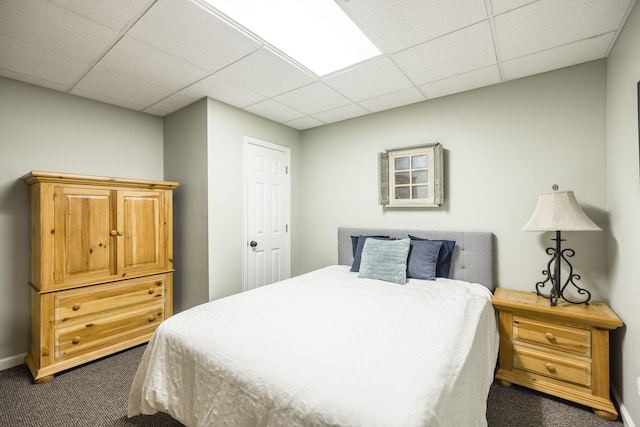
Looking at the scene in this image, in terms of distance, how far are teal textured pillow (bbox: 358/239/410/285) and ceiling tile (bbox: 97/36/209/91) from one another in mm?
2186

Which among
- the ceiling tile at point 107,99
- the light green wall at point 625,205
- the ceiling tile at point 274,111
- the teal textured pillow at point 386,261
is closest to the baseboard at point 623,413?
the light green wall at point 625,205

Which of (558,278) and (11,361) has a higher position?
(558,278)

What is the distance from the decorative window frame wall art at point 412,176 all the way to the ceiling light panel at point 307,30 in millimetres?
1185

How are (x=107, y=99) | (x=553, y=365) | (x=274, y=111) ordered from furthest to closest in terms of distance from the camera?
(x=274, y=111) → (x=107, y=99) → (x=553, y=365)

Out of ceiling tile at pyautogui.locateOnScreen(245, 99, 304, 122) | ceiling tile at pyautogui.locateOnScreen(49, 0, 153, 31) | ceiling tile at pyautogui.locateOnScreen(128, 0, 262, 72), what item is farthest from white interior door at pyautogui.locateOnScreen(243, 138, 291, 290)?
ceiling tile at pyautogui.locateOnScreen(49, 0, 153, 31)

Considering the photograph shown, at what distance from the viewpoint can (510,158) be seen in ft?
8.45

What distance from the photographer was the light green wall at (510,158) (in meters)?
2.25

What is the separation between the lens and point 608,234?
84.0 inches

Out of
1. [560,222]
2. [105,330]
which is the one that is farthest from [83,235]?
[560,222]

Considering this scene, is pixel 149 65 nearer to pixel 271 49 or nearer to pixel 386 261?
pixel 271 49

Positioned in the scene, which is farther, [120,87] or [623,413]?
[120,87]

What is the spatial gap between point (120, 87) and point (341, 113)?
7.35 ft

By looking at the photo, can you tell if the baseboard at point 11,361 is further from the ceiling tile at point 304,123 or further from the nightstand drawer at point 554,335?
the nightstand drawer at point 554,335

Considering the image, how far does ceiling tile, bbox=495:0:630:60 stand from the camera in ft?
5.41
